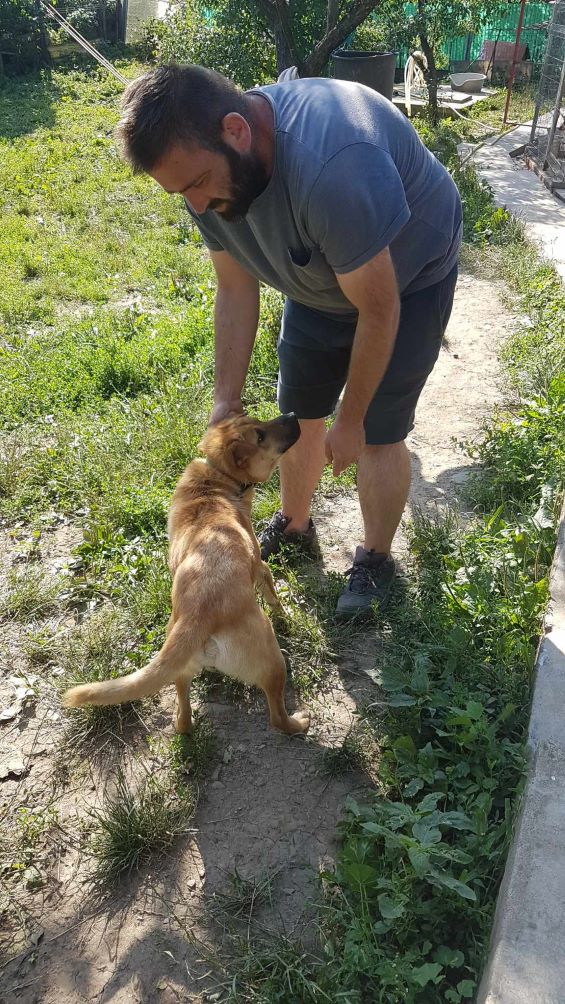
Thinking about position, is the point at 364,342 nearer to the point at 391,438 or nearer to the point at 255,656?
the point at 391,438

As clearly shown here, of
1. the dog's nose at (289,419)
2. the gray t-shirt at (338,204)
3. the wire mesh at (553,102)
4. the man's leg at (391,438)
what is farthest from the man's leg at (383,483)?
the wire mesh at (553,102)

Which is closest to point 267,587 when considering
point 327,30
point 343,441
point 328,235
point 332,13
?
point 343,441

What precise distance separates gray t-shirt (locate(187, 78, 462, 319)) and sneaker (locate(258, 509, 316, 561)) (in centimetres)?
119

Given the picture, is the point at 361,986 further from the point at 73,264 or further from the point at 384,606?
the point at 73,264

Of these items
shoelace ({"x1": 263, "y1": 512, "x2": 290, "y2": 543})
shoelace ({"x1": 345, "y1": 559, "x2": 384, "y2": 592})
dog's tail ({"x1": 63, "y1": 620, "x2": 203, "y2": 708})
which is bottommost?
shoelace ({"x1": 263, "y1": 512, "x2": 290, "y2": 543})

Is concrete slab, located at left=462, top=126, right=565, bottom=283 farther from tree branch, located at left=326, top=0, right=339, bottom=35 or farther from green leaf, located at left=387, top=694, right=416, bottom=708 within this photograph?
green leaf, located at left=387, top=694, right=416, bottom=708

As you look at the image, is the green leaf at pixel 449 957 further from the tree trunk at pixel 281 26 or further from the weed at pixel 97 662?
the tree trunk at pixel 281 26

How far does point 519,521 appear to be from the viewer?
12.3 feet

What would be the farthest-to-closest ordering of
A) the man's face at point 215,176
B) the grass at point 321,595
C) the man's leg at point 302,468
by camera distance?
1. the man's leg at point 302,468
2. the man's face at point 215,176
3. the grass at point 321,595

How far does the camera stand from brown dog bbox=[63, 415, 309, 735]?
242cm

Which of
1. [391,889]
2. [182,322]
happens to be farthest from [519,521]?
[182,322]

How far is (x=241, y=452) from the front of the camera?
3.19m

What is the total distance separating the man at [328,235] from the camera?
7.48 feet

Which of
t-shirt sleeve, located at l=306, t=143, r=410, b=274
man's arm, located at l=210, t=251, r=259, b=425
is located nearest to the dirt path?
man's arm, located at l=210, t=251, r=259, b=425
